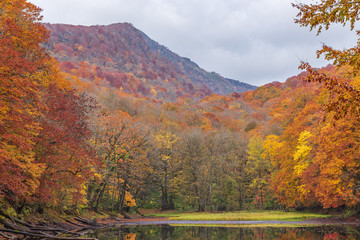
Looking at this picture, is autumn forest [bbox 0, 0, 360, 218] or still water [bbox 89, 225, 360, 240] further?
still water [bbox 89, 225, 360, 240]

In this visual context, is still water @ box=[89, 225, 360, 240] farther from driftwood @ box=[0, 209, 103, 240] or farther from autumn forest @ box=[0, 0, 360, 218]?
autumn forest @ box=[0, 0, 360, 218]

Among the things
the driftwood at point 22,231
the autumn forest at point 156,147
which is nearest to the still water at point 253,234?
the driftwood at point 22,231

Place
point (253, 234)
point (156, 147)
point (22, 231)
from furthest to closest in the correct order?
point (156, 147)
point (253, 234)
point (22, 231)

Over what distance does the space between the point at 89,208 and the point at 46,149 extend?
66.4 ft

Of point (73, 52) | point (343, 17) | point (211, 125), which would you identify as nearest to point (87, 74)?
point (73, 52)

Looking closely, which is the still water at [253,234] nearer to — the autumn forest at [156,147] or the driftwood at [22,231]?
the driftwood at [22,231]

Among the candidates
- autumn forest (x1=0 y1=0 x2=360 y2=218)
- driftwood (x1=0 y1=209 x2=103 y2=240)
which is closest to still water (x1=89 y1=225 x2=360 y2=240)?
driftwood (x1=0 y1=209 x2=103 y2=240)

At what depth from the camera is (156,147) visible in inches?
2087

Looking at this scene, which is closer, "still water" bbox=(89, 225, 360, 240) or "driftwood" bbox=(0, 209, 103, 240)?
"driftwood" bbox=(0, 209, 103, 240)

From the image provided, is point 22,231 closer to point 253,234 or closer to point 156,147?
point 253,234

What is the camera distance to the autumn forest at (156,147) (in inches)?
577

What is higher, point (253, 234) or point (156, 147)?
point (156, 147)

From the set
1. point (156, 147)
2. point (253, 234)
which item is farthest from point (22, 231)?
point (156, 147)

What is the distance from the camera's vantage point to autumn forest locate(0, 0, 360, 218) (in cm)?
1466
